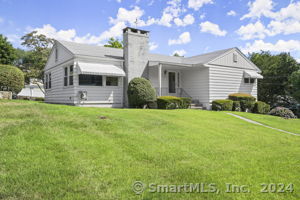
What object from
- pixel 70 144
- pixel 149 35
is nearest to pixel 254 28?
pixel 149 35

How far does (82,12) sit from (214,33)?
13.6 m

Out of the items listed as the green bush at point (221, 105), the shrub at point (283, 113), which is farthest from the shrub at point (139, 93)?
the shrub at point (283, 113)

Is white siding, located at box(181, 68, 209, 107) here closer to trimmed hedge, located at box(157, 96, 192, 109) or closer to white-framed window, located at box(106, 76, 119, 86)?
trimmed hedge, located at box(157, 96, 192, 109)

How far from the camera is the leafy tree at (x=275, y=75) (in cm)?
2495

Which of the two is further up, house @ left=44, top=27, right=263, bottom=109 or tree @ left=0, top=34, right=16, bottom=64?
tree @ left=0, top=34, right=16, bottom=64

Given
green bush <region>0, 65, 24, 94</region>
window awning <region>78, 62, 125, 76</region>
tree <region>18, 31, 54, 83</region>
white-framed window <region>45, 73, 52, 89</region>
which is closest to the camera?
window awning <region>78, 62, 125, 76</region>

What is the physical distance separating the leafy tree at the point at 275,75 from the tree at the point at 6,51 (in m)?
30.8

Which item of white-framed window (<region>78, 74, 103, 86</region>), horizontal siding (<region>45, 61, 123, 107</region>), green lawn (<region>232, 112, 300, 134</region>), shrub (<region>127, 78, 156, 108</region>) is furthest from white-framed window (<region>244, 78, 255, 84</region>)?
white-framed window (<region>78, 74, 103, 86</region>)

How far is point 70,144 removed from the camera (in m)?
5.16

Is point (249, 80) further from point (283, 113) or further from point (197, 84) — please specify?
point (197, 84)

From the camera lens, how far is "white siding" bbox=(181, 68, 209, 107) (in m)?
17.3

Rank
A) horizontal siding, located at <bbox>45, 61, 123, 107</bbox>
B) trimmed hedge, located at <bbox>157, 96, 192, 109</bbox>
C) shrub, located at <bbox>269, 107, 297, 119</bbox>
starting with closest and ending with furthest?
horizontal siding, located at <bbox>45, 61, 123, 107</bbox>, trimmed hedge, located at <bbox>157, 96, 192, 109</bbox>, shrub, located at <bbox>269, 107, 297, 119</bbox>

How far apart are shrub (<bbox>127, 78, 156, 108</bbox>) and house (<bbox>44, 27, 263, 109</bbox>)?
0.94 metres

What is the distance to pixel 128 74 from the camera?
15141mm
